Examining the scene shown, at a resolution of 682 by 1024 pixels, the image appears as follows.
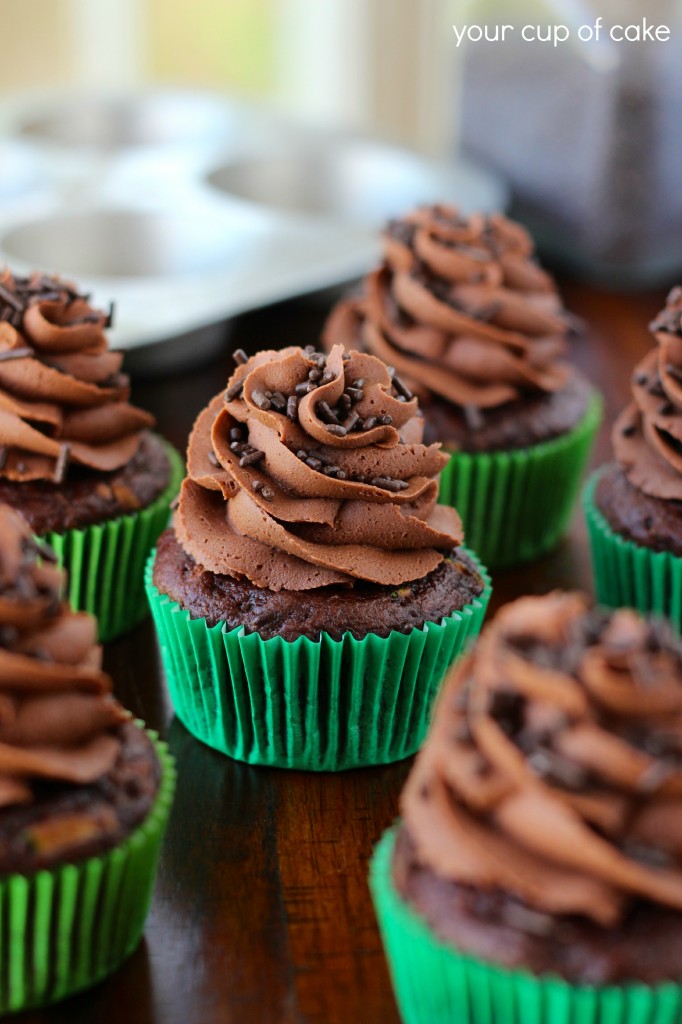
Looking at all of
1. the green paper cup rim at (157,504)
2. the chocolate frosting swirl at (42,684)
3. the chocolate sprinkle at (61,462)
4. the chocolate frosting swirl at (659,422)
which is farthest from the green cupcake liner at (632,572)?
the chocolate frosting swirl at (42,684)

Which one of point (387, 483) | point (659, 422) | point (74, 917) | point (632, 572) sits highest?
point (387, 483)

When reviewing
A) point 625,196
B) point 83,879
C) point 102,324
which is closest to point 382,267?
point 102,324

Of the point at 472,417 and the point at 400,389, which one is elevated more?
the point at 400,389

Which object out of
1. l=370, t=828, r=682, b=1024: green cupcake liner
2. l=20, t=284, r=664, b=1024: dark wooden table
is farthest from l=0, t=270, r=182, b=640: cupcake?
l=370, t=828, r=682, b=1024: green cupcake liner

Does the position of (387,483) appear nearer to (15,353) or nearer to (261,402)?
(261,402)

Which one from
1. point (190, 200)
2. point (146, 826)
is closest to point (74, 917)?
point (146, 826)

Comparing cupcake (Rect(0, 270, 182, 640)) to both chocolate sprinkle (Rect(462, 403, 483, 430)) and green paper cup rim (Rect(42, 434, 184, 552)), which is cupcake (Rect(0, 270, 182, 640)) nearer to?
green paper cup rim (Rect(42, 434, 184, 552))

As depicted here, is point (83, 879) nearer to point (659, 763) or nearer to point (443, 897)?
point (443, 897)

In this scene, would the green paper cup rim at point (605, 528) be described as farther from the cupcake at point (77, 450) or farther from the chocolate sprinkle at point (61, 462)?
the chocolate sprinkle at point (61, 462)
